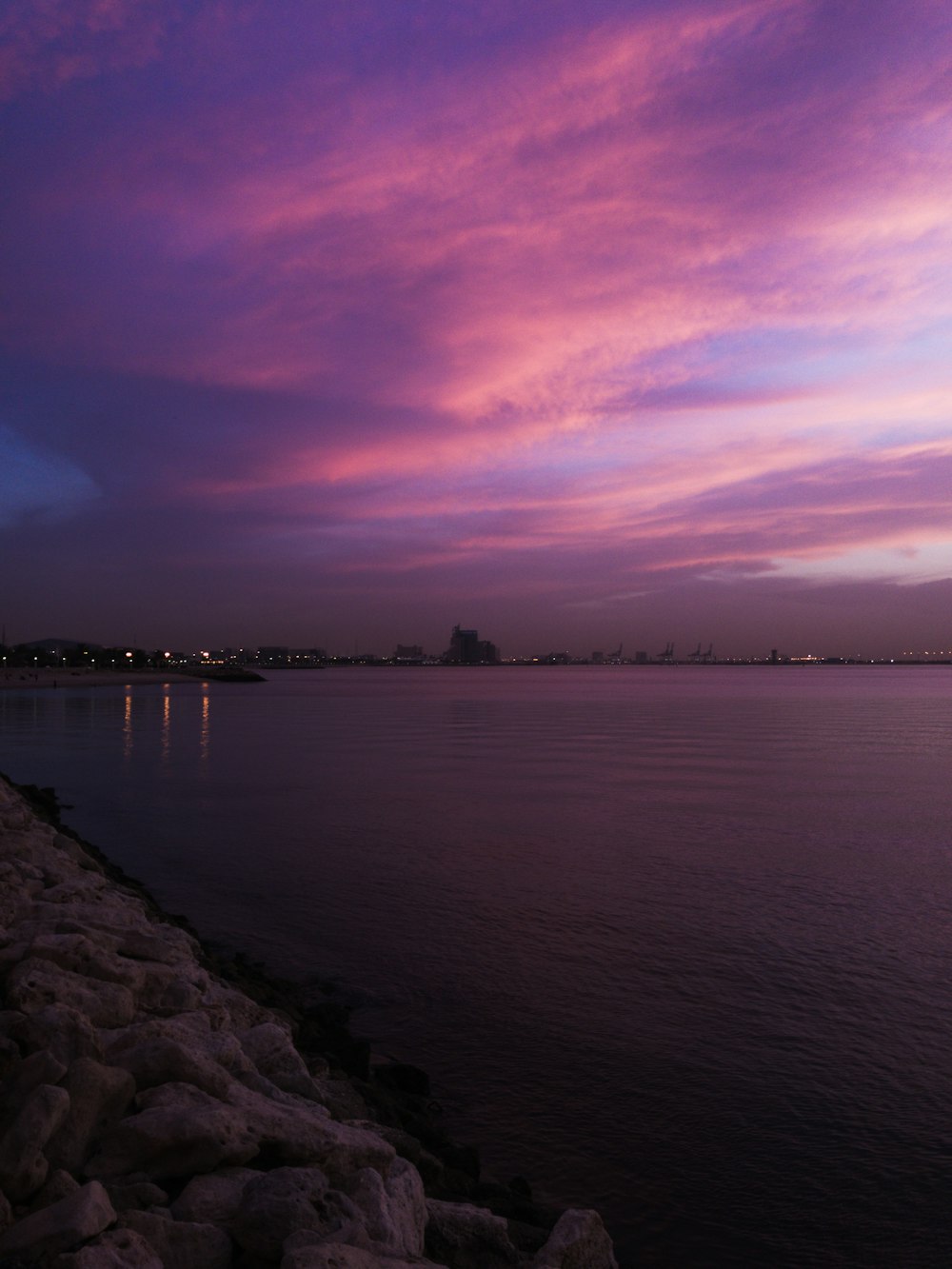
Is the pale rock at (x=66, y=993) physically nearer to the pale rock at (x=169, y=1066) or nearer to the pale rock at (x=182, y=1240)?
the pale rock at (x=169, y=1066)

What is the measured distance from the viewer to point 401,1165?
4.63 m

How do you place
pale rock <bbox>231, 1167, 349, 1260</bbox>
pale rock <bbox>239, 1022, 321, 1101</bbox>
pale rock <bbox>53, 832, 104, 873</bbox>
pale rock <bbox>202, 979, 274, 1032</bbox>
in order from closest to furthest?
pale rock <bbox>231, 1167, 349, 1260</bbox> → pale rock <bbox>239, 1022, 321, 1101</bbox> → pale rock <bbox>202, 979, 274, 1032</bbox> → pale rock <bbox>53, 832, 104, 873</bbox>

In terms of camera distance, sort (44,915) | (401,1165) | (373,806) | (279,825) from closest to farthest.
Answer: (401,1165) < (44,915) < (279,825) < (373,806)

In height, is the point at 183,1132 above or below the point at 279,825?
above

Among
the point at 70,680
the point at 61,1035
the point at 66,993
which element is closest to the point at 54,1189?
the point at 61,1035

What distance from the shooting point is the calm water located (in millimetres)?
6188

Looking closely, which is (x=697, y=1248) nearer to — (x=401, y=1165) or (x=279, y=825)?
(x=401, y=1165)

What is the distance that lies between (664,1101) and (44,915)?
5116 millimetres

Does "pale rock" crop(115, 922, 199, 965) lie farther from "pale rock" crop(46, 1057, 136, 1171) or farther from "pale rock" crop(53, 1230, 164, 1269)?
"pale rock" crop(53, 1230, 164, 1269)

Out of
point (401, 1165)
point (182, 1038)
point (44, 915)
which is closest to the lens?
point (401, 1165)

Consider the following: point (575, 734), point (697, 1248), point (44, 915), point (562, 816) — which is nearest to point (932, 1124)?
point (697, 1248)

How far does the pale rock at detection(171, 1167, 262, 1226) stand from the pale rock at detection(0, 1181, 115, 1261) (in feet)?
1.31

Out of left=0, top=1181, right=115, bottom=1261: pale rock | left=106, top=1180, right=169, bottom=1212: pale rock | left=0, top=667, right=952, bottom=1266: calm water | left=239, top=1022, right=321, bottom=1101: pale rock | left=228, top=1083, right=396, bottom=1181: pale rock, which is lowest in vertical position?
left=0, top=667, right=952, bottom=1266: calm water

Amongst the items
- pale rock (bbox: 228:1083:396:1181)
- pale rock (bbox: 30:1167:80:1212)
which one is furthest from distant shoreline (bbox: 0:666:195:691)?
pale rock (bbox: 30:1167:80:1212)
